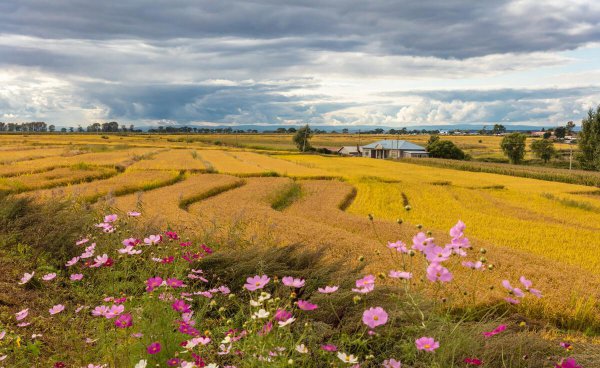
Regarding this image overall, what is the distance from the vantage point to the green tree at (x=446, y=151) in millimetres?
89062

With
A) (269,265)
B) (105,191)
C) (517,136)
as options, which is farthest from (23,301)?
(517,136)

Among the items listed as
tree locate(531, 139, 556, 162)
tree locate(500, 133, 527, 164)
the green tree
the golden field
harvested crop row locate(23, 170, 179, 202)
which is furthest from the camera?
the green tree

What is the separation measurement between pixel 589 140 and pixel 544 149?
14.5 metres

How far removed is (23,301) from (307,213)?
13259 mm

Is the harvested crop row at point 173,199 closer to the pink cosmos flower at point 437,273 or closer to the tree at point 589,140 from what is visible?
the pink cosmos flower at point 437,273

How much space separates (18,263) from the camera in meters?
7.20

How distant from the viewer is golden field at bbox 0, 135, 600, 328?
9.58 metres

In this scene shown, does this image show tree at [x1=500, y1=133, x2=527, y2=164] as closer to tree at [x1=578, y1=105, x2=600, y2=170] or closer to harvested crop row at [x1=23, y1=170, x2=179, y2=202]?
tree at [x1=578, y1=105, x2=600, y2=170]

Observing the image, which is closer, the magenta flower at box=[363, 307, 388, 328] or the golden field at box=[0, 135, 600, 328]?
the magenta flower at box=[363, 307, 388, 328]

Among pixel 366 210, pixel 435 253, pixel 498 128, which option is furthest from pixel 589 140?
pixel 498 128

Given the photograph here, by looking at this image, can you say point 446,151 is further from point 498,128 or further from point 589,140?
point 498,128

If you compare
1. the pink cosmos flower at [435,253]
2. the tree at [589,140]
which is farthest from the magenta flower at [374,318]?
the tree at [589,140]

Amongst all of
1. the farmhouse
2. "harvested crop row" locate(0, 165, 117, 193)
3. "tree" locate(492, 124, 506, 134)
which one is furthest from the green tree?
"tree" locate(492, 124, 506, 134)

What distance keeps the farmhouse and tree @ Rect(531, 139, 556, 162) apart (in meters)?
19.6
